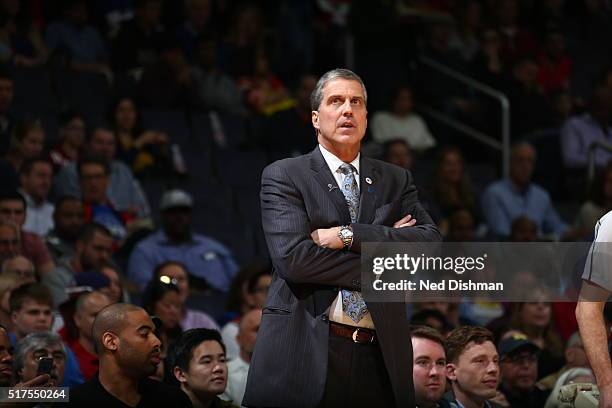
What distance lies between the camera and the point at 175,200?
8.89 m

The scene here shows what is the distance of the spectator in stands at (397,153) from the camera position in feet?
33.3

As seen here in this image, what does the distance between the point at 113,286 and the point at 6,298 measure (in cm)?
69

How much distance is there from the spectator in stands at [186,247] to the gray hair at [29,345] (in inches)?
109

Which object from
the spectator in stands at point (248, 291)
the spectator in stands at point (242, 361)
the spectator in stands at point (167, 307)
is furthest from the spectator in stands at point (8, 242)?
the spectator in stands at point (242, 361)

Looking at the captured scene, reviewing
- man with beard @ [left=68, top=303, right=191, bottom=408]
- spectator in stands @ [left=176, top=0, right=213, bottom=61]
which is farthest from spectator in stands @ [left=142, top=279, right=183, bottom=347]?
spectator in stands @ [left=176, top=0, right=213, bottom=61]

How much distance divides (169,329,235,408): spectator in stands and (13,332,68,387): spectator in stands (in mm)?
568

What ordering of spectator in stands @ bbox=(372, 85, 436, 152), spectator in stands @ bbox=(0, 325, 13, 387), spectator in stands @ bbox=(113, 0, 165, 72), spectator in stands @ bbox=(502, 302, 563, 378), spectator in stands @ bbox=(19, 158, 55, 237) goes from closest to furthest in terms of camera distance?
spectator in stands @ bbox=(0, 325, 13, 387)
spectator in stands @ bbox=(502, 302, 563, 378)
spectator in stands @ bbox=(19, 158, 55, 237)
spectator in stands @ bbox=(113, 0, 165, 72)
spectator in stands @ bbox=(372, 85, 436, 152)

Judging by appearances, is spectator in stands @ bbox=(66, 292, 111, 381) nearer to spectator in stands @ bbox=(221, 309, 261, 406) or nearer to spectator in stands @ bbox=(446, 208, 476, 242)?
spectator in stands @ bbox=(221, 309, 261, 406)

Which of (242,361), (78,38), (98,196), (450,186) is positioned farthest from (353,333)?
(78,38)

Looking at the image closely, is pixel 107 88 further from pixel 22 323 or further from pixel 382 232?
pixel 382 232

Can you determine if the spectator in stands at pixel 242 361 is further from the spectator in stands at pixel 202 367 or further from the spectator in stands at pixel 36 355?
the spectator in stands at pixel 36 355

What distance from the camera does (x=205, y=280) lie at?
879cm

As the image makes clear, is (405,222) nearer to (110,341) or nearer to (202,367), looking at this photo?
(110,341)

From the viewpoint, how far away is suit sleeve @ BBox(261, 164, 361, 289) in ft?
14.1
